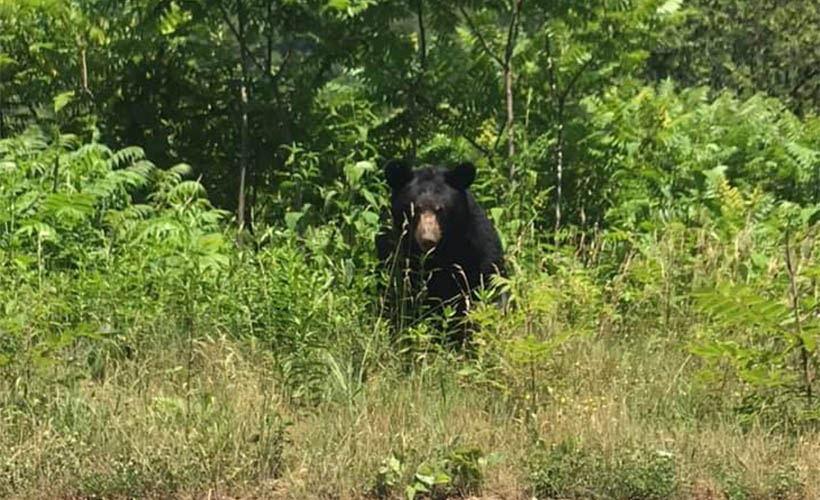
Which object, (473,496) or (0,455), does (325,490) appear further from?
(0,455)

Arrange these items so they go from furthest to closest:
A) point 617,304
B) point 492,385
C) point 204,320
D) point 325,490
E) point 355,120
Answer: point 355,120
point 617,304
point 204,320
point 492,385
point 325,490

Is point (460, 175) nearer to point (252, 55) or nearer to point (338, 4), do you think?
point (338, 4)

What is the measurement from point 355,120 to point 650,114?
257cm

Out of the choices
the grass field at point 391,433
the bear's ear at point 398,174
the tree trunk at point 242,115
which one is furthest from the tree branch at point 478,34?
the grass field at point 391,433

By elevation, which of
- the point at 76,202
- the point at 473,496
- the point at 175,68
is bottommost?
the point at 473,496

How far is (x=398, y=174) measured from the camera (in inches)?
282

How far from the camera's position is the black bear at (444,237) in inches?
274

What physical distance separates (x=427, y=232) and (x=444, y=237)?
0.31 meters

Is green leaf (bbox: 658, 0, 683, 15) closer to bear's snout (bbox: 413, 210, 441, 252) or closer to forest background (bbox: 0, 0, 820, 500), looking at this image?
forest background (bbox: 0, 0, 820, 500)

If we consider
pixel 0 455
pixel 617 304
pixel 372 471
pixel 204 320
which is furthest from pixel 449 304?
pixel 0 455

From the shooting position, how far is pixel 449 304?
23.0ft

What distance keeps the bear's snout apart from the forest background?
13.6 inches

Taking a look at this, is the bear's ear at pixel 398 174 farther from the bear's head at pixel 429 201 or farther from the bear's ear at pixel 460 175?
the bear's ear at pixel 460 175

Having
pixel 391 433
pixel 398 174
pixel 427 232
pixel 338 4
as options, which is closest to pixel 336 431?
pixel 391 433
